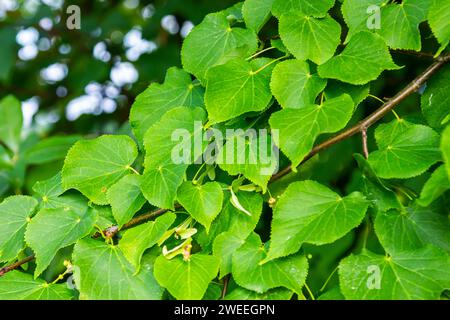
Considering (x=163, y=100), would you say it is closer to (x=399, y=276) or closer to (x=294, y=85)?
(x=294, y=85)

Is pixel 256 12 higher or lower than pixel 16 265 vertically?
higher

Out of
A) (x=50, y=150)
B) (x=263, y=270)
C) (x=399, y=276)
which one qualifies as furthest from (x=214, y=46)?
(x=50, y=150)

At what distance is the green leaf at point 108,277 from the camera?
3.27 feet

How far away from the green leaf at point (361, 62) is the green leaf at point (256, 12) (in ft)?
0.58

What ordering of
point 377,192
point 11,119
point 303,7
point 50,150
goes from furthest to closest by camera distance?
1. point 11,119
2. point 50,150
3. point 303,7
4. point 377,192

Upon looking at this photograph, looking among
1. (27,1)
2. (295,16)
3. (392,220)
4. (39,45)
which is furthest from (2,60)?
(392,220)

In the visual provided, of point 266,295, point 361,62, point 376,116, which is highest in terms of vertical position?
point 361,62

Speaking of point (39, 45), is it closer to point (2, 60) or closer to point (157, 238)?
point (2, 60)

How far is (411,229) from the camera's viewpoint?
3.28 feet

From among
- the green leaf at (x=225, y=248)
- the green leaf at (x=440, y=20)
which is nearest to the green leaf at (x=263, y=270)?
the green leaf at (x=225, y=248)

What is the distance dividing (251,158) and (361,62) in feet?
0.88

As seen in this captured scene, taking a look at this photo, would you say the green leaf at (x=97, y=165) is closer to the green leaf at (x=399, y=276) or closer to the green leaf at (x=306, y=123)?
the green leaf at (x=306, y=123)

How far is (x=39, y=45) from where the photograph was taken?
3090 millimetres

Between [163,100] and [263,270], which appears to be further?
[163,100]
